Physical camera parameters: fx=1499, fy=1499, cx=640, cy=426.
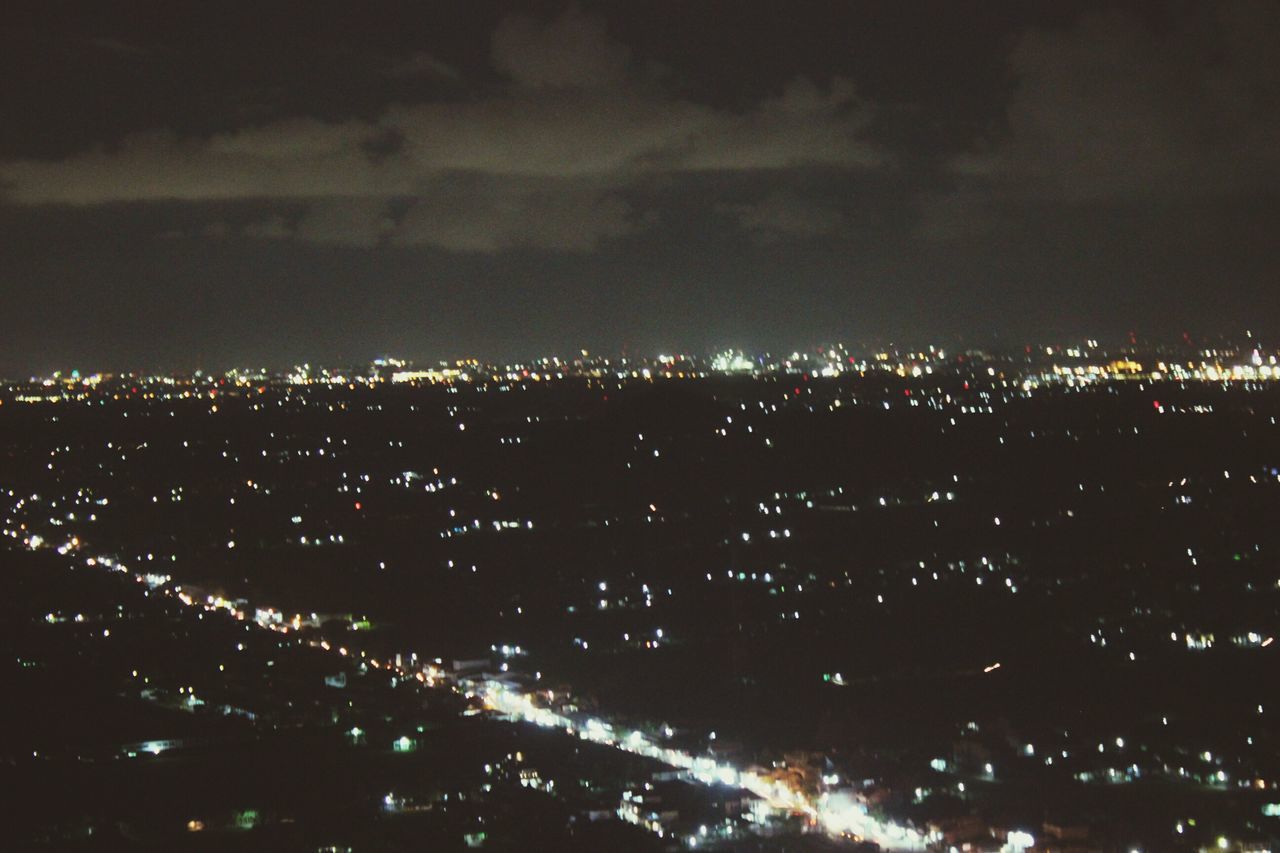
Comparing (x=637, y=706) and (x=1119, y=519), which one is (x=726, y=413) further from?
(x=637, y=706)

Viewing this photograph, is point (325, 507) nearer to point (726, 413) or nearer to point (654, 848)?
point (726, 413)

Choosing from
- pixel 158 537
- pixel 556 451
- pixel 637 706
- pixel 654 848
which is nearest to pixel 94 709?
pixel 637 706

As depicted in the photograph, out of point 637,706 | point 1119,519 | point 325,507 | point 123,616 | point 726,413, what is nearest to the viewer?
point 637,706

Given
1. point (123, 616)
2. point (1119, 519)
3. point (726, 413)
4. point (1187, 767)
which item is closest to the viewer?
point (1187, 767)

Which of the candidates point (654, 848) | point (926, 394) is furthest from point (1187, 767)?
point (926, 394)

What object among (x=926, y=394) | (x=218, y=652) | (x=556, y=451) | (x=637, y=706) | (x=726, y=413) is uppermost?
(x=926, y=394)

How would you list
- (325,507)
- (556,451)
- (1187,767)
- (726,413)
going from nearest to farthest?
(1187,767) → (325,507) → (556,451) → (726,413)

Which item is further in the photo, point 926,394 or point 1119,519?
point 926,394

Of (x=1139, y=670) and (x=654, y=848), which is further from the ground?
(x=1139, y=670)

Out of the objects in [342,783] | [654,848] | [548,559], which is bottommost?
[654,848]
